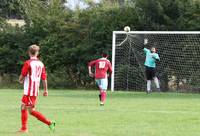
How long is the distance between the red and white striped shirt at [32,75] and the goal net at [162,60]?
62.7ft

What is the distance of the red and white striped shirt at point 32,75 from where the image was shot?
42.5 ft

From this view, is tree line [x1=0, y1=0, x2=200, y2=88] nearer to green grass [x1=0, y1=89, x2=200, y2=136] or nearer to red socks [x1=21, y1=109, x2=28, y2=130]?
green grass [x1=0, y1=89, x2=200, y2=136]

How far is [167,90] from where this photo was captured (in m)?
33.2

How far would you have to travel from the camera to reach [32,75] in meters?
13.1

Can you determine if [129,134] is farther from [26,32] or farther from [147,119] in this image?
[26,32]

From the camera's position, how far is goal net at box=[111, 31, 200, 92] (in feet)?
106

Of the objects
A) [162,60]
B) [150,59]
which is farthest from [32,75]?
[162,60]

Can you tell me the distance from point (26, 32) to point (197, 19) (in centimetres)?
1065

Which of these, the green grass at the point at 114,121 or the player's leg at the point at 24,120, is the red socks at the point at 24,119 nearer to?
the player's leg at the point at 24,120

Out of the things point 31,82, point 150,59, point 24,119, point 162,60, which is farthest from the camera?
point 162,60

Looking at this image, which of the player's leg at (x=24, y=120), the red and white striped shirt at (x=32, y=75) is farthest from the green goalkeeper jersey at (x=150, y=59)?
the player's leg at (x=24, y=120)

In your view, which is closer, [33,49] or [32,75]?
[33,49]

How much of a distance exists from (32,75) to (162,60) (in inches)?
796

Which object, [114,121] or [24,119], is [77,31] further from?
[24,119]
